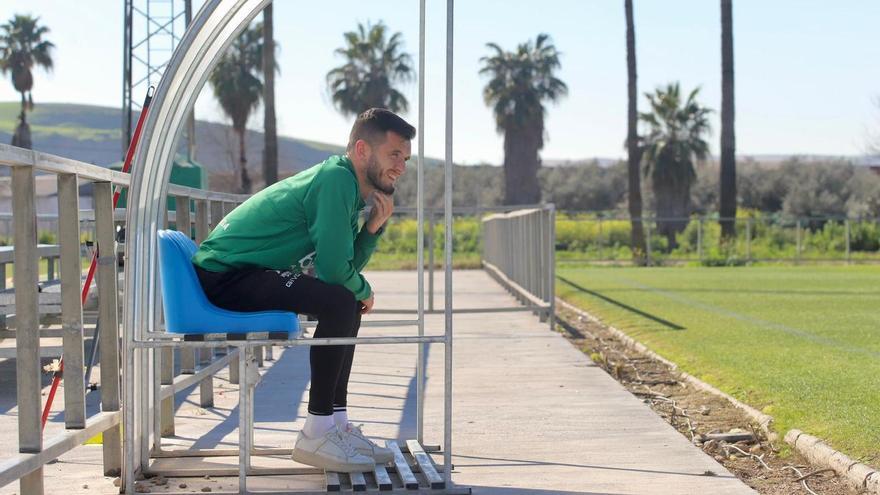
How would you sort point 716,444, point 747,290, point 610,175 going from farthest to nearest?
point 610,175 → point 747,290 → point 716,444

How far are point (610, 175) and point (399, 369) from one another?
250ft

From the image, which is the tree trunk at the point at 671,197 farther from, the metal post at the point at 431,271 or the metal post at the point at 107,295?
the metal post at the point at 107,295

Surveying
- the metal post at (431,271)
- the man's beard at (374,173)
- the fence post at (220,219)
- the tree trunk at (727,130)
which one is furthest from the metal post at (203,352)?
the tree trunk at (727,130)

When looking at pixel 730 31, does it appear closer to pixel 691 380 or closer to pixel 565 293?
pixel 565 293

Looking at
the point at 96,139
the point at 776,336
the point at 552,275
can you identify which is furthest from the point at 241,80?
the point at 96,139

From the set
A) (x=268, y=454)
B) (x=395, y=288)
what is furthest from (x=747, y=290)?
(x=268, y=454)

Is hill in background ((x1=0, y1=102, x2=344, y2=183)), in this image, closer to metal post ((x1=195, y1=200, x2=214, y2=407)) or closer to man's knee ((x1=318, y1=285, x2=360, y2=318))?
metal post ((x1=195, y1=200, x2=214, y2=407))

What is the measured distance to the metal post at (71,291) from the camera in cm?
502

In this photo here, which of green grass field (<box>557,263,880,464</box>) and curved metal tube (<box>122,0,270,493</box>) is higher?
curved metal tube (<box>122,0,270,493</box>)

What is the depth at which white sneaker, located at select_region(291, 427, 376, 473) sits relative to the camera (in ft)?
17.6

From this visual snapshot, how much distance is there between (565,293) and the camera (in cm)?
2100

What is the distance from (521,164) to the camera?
61.0 metres

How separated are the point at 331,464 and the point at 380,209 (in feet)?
3.69

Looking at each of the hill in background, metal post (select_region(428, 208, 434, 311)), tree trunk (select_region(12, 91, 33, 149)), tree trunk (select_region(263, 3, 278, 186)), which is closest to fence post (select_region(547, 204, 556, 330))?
metal post (select_region(428, 208, 434, 311))
